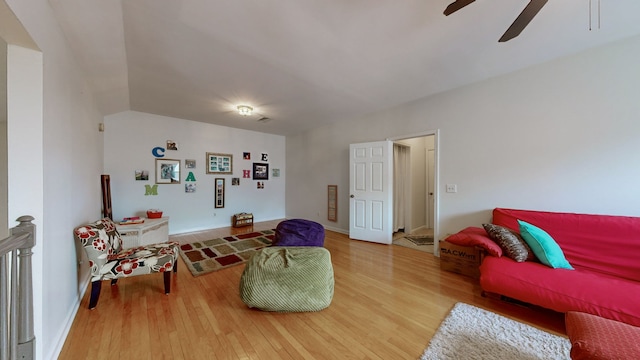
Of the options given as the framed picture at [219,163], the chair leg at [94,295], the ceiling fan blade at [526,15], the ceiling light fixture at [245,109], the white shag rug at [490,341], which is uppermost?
the ceiling light fixture at [245,109]

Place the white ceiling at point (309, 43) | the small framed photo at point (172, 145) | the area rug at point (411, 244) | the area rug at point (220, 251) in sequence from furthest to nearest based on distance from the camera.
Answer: the small framed photo at point (172, 145) → the area rug at point (411, 244) → the area rug at point (220, 251) → the white ceiling at point (309, 43)

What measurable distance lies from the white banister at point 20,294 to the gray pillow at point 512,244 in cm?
351

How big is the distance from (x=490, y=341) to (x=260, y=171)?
537cm

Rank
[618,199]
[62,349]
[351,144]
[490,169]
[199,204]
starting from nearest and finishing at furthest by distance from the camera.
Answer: [62,349], [618,199], [490,169], [351,144], [199,204]

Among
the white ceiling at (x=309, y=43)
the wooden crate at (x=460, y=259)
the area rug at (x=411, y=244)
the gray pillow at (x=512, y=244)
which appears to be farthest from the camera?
the area rug at (x=411, y=244)

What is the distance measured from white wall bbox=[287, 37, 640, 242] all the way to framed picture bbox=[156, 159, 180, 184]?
181 inches

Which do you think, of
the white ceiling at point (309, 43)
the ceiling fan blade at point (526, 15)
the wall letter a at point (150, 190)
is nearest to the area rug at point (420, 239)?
the white ceiling at point (309, 43)

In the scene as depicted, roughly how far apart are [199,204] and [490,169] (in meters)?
5.46

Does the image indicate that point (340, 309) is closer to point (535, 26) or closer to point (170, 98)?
point (535, 26)

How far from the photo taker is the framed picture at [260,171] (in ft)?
18.9

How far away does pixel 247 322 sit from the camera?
5.93 ft

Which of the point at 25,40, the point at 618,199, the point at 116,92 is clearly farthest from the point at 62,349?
the point at 618,199

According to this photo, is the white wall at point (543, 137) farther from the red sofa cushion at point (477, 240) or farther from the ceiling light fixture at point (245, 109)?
the ceiling light fixture at point (245, 109)

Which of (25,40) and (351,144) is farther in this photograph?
(351,144)
